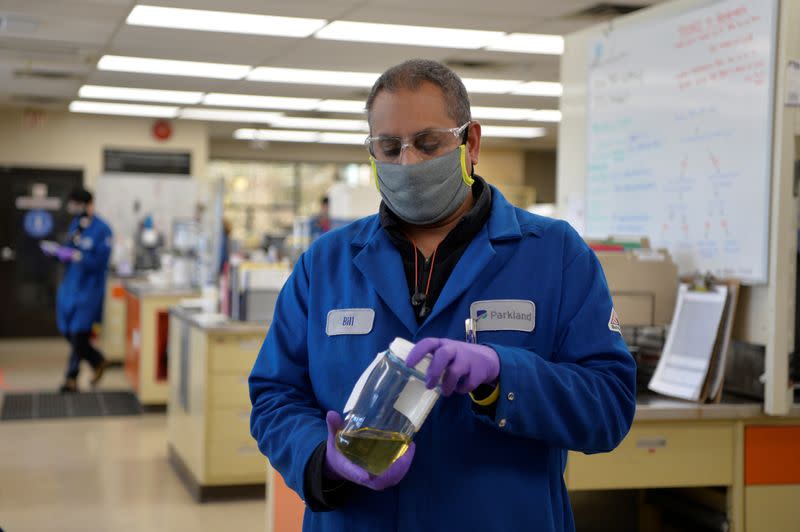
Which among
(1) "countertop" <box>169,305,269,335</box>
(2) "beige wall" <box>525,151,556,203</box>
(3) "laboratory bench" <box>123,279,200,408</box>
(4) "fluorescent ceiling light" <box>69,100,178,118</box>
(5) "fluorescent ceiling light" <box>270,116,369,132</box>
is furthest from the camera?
(2) "beige wall" <box>525,151,556,203</box>

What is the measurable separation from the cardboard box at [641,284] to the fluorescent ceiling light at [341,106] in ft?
24.7

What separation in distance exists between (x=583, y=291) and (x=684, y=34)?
2.16 m

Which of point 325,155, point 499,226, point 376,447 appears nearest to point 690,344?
point 499,226

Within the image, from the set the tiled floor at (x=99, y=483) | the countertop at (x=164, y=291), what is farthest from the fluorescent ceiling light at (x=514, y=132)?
the tiled floor at (x=99, y=483)

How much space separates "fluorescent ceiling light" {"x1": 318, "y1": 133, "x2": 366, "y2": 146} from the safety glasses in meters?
12.1

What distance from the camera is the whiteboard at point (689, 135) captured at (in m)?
3.08

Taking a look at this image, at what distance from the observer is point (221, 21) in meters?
6.88

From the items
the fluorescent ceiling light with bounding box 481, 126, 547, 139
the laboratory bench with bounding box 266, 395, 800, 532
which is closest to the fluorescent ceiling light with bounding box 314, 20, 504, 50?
the laboratory bench with bounding box 266, 395, 800, 532

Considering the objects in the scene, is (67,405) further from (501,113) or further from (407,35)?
(501,113)

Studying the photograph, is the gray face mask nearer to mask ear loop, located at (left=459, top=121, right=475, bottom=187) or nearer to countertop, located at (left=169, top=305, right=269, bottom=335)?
mask ear loop, located at (left=459, top=121, right=475, bottom=187)

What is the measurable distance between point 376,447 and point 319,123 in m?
11.5

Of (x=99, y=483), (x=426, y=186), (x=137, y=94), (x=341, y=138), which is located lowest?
(x=99, y=483)

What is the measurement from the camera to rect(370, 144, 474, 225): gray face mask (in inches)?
63.4

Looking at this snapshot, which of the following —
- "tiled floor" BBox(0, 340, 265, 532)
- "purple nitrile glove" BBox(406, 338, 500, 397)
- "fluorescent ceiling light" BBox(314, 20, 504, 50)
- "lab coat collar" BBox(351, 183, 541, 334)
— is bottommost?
"tiled floor" BBox(0, 340, 265, 532)
